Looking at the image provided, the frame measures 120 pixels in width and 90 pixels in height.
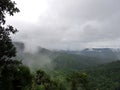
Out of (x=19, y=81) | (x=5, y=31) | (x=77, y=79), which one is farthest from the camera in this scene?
(x=77, y=79)

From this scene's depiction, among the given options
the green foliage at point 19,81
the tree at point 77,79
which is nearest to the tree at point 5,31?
the green foliage at point 19,81

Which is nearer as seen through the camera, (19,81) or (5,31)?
(5,31)

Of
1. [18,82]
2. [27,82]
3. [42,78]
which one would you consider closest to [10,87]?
[18,82]

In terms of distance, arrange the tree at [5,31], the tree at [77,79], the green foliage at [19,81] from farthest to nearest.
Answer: the tree at [77,79], the green foliage at [19,81], the tree at [5,31]

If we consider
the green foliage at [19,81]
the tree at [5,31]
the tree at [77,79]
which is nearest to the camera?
the tree at [5,31]

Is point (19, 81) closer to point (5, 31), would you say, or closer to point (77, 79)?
point (77, 79)

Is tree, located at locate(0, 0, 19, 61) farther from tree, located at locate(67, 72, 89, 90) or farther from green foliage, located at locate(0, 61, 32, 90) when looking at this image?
tree, located at locate(67, 72, 89, 90)

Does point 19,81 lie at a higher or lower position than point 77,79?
higher

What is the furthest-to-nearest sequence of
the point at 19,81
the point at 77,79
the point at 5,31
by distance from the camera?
1. the point at 77,79
2. the point at 19,81
3. the point at 5,31

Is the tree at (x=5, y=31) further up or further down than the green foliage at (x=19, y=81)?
further up

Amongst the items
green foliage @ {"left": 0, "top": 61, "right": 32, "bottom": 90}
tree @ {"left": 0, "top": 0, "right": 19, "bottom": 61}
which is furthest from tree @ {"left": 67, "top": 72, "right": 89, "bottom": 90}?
tree @ {"left": 0, "top": 0, "right": 19, "bottom": 61}

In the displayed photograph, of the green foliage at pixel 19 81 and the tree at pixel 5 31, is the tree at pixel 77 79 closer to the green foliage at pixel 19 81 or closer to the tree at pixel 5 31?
the green foliage at pixel 19 81

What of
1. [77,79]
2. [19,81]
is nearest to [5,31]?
[19,81]

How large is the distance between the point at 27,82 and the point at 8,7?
4335 cm
